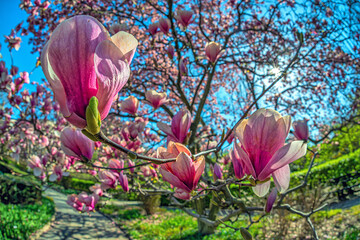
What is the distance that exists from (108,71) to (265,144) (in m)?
0.42

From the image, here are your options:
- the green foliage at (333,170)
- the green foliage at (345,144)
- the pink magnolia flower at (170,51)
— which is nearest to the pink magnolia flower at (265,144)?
the pink magnolia flower at (170,51)

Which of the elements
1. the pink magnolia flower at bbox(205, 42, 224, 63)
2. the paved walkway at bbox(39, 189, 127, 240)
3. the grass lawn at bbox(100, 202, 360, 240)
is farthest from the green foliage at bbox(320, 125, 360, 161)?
the pink magnolia flower at bbox(205, 42, 224, 63)

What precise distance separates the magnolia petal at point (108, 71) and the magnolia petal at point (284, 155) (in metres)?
0.41

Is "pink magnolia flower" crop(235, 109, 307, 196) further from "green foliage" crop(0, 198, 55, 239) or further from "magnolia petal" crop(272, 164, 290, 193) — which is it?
"green foliage" crop(0, 198, 55, 239)

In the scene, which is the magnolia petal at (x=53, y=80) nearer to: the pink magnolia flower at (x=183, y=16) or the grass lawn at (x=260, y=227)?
the pink magnolia flower at (x=183, y=16)

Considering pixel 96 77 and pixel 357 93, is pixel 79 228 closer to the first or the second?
pixel 96 77

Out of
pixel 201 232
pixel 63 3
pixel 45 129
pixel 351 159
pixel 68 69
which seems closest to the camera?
pixel 68 69

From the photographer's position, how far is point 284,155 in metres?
0.55

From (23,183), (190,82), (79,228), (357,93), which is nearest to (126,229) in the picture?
(79,228)

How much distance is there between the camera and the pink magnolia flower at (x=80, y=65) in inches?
15.5

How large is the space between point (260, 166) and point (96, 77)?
0.46 m

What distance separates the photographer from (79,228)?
6.09m

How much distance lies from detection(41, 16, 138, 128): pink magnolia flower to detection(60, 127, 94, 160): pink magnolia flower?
40 cm

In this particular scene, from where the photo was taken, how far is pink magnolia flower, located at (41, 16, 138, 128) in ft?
1.29
